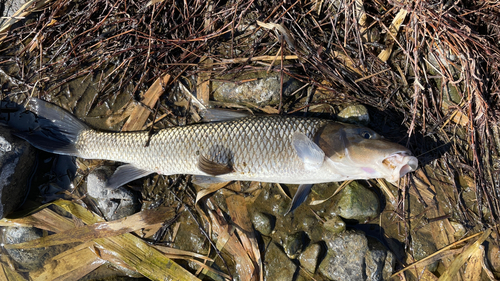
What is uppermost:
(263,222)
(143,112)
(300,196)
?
(143,112)

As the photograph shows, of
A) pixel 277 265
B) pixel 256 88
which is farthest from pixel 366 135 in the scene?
pixel 277 265

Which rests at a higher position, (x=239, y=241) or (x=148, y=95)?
(x=148, y=95)

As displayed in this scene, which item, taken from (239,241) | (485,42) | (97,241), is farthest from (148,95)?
(485,42)

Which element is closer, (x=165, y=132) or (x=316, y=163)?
(x=316, y=163)

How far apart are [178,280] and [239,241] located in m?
0.86

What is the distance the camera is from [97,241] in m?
3.28

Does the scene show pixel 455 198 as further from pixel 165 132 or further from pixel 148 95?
pixel 148 95

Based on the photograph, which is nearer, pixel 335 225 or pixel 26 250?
pixel 335 225

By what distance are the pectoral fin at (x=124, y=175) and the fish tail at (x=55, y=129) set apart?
22.1 inches

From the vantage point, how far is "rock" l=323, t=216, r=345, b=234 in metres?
3.02

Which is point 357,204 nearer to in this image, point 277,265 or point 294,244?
point 294,244

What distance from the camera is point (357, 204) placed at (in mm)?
3039

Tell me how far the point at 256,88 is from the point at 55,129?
8.41 ft

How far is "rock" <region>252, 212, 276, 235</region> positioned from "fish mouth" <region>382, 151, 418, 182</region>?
146 centimetres
